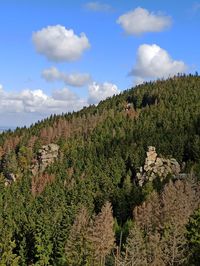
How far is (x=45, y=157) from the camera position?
604 feet

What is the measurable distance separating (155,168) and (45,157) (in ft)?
183

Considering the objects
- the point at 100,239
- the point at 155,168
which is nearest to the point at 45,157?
the point at 155,168

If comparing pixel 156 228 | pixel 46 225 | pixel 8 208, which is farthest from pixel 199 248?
pixel 8 208

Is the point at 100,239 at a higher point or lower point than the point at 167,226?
lower

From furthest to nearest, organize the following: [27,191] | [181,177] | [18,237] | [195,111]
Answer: [195,111] → [27,191] → [181,177] → [18,237]

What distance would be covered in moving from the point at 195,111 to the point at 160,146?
37600mm

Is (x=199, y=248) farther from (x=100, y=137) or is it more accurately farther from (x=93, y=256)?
(x=100, y=137)

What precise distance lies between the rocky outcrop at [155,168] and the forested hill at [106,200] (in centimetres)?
70

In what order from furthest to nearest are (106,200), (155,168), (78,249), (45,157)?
(45,157) → (155,168) → (106,200) → (78,249)

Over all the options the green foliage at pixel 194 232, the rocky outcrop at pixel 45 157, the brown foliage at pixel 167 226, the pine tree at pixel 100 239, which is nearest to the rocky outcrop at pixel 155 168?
the brown foliage at pixel 167 226

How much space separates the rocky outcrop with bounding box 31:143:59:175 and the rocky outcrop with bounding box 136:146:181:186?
151 feet

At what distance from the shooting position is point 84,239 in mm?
62875

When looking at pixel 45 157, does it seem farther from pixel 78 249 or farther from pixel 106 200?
pixel 78 249

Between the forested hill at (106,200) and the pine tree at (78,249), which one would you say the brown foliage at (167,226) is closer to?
the forested hill at (106,200)
